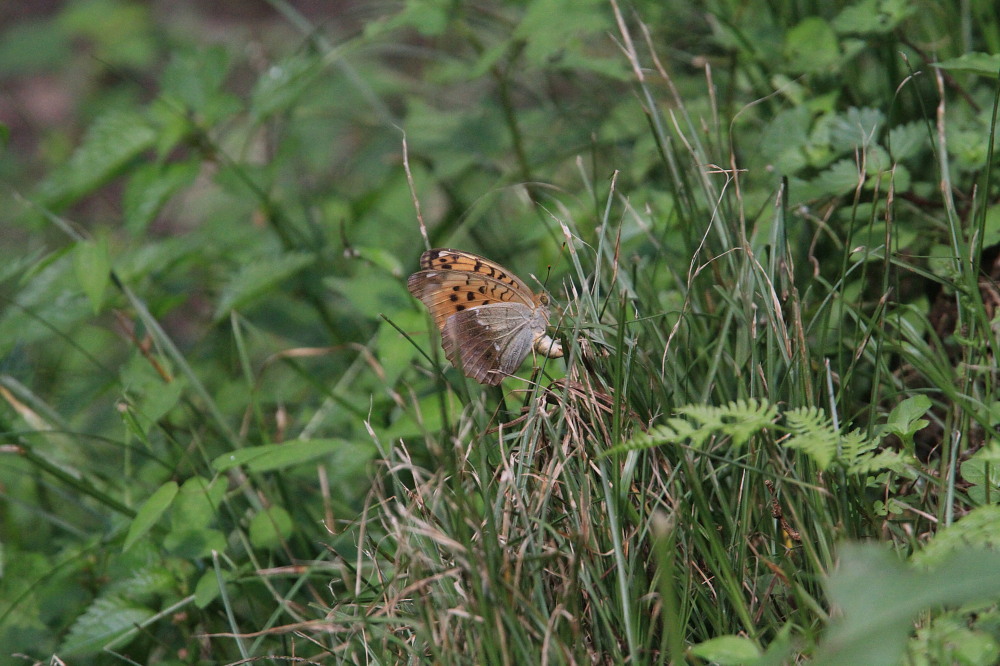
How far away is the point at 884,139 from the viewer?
198 cm

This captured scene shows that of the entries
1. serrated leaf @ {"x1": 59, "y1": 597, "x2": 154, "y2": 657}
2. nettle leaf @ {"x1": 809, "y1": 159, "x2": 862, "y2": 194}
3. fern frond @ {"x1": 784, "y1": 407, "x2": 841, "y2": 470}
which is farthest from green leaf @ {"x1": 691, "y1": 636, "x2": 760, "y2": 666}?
serrated leaf @ {"x1": 59, "y1": 597, "x2": 154, "y2": 657}

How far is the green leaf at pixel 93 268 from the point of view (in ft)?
6.41

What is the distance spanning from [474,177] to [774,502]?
2.19m

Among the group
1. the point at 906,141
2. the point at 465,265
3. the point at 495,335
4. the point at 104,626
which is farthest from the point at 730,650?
the point at 104,626

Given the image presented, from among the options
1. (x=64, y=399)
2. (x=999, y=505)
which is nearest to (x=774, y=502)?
(x=999, y=505)

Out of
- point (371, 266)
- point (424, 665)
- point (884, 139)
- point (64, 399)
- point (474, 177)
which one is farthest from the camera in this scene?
point (474, 177)

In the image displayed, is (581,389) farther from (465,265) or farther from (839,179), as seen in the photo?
(839,179)

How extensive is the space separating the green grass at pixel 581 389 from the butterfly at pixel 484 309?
81 millimetres

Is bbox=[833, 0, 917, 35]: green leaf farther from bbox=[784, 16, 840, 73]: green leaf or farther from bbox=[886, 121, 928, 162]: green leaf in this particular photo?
bbox=[886, 121, 928, 162]: green leaf

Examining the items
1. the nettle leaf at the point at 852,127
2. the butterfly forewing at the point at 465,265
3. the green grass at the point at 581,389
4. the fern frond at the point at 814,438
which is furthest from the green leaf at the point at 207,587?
the nettle leaf at the point at 852,127

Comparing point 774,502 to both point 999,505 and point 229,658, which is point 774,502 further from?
point 229,658

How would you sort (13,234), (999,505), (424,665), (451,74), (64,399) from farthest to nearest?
1. (13,234)
2. (451,74)
3. (64,399)
4. (424,665)
5. (999,505)

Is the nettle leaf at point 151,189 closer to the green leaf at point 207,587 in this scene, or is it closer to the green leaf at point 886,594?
the green leaf at point 207,587

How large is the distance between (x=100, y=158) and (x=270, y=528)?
139cm
